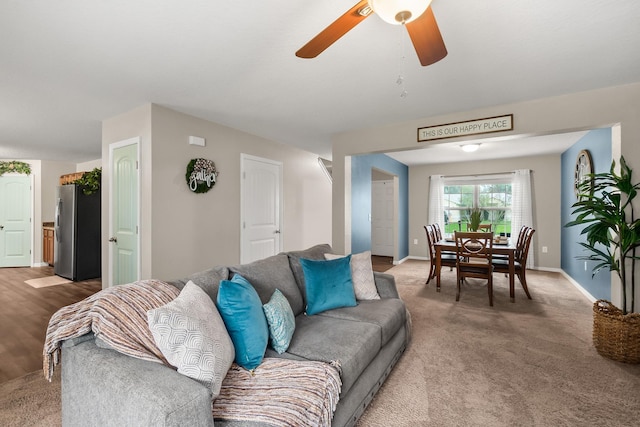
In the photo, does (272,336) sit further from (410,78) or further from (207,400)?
(410,78)

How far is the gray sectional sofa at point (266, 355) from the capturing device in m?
0.99

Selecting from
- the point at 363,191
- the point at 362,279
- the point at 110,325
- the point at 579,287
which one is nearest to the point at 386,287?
the point at 362,279

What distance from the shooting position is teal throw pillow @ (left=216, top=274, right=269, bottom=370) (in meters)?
1.49

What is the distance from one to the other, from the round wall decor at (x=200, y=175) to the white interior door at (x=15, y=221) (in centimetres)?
546

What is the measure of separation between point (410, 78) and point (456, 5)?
0.94 m

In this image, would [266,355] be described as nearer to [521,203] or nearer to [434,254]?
[434,254]

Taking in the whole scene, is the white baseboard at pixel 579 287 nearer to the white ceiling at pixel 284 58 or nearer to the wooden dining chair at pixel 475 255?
the wooden dining chair at pixel 475 255

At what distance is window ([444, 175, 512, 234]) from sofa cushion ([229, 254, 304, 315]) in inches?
223

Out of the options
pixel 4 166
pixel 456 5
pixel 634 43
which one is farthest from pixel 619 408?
pixel 4 166

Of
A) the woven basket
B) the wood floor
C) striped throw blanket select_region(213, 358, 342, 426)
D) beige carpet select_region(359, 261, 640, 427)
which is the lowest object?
beige carpet select_region(359, 261, 640, 427)

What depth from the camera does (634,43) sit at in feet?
6.70

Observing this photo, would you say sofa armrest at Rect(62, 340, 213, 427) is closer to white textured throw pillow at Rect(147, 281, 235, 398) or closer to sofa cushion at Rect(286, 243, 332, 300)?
white textured throw pillow at Rect(147, 281, 235, 398)

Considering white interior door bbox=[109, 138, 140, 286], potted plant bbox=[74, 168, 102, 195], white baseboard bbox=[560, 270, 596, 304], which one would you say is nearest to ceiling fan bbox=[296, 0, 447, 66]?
white interior door bbox=[109, 138, 140, 286]

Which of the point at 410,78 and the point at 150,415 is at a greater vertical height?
the point at 410,78
